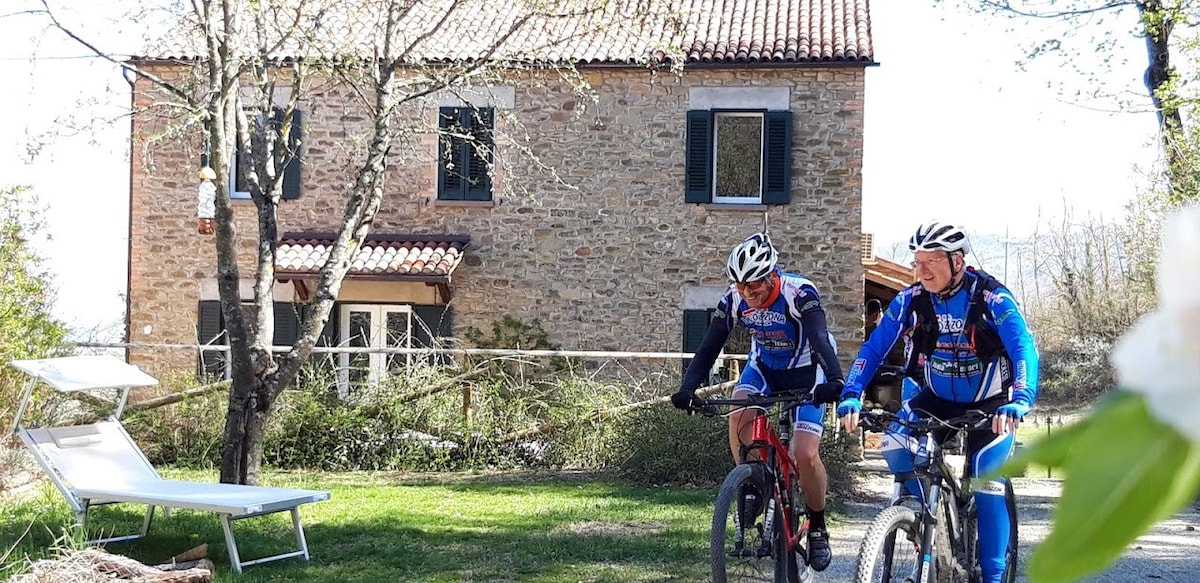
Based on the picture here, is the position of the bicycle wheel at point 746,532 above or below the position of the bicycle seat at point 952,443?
below

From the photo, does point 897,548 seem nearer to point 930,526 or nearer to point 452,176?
point 930,526

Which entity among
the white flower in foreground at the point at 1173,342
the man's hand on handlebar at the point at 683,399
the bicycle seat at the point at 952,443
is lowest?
the bicycle seat at the point at 952,443

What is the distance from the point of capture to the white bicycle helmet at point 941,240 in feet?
17.1

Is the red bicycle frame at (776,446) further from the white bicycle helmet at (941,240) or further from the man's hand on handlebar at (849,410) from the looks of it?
the white bicycle helmet at (941,240)

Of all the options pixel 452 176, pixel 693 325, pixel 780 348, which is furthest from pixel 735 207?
pixel 780 348

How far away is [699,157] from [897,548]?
12.9 m

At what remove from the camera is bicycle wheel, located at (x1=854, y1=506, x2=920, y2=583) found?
5188 millimetres

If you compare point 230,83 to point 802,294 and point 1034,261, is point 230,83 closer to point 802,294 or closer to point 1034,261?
point 802,294

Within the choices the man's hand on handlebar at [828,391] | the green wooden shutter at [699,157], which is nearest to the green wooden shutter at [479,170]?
the green wooden shutter at [699,157]

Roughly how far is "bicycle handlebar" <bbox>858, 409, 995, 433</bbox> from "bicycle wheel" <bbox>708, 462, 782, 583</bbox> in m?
0.83

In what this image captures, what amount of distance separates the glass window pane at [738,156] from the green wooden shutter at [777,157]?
350mm

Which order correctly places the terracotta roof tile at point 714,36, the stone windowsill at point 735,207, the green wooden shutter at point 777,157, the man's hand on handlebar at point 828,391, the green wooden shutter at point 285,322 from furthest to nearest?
the green wooden shutter at point 285,322, the stone windowsill at point 735,207, the green wooden shutter at point 777,157, the terracotta roof tile at point 714,36, the man's hand on handlebar at point 828,391

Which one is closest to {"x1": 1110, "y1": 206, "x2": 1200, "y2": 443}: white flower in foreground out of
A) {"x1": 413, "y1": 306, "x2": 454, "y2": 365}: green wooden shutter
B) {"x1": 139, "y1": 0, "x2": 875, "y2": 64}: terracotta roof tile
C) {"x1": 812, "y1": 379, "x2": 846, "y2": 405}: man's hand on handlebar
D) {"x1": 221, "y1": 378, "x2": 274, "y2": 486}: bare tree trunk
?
{"x1": 812, "y1": 379, "x2": 846, "y2": 405}: man's hand on handlebar

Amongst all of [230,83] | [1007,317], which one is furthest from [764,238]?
[230,83]
